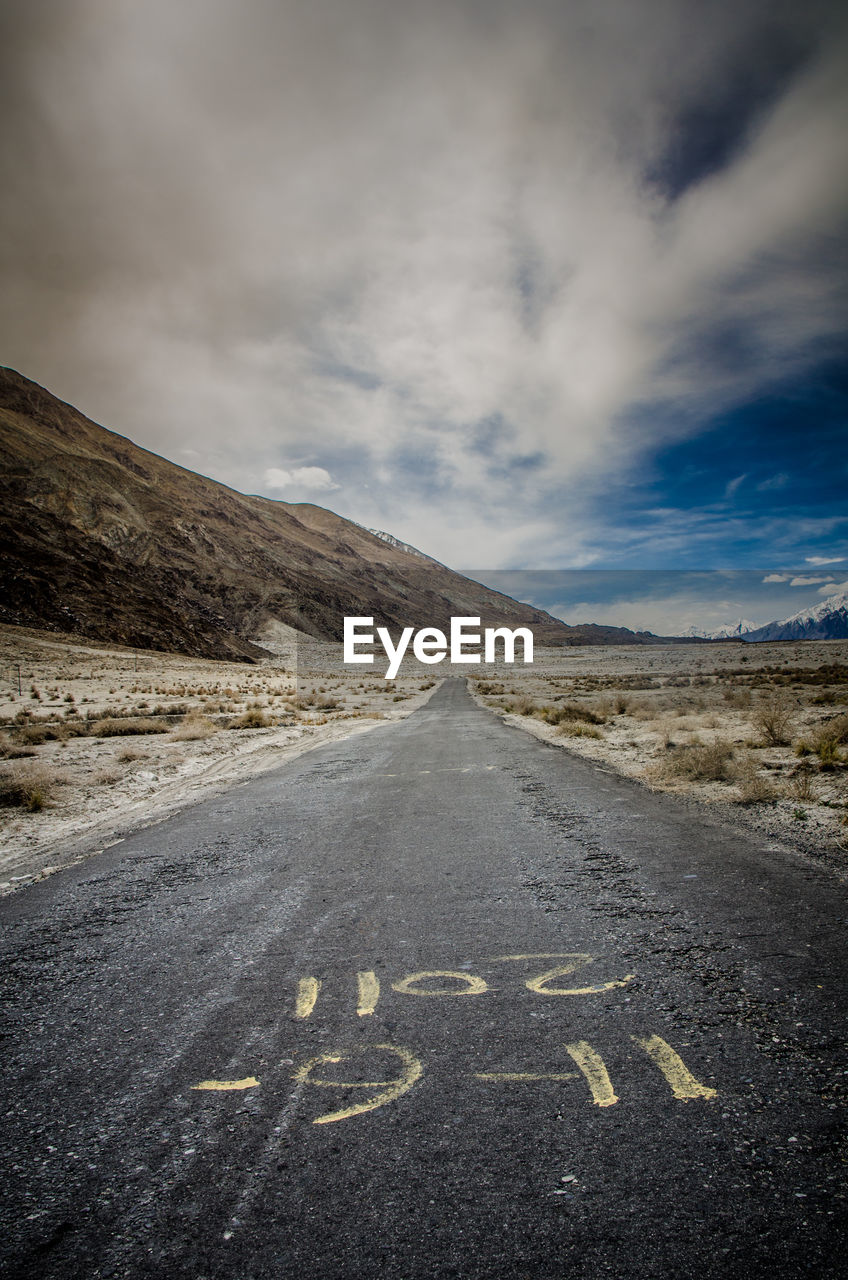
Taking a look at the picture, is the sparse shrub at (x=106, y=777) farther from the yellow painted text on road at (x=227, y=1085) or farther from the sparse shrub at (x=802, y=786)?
the sparse shrub at (x=802, y=786)

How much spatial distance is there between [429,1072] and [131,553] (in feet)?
321

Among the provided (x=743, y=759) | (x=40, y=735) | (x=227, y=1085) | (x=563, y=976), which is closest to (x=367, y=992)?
(x=227, y=1085)

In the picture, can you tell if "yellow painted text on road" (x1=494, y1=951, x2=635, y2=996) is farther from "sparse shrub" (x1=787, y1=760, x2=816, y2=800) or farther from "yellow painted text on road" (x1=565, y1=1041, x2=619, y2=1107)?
"sparse shrub" (x1=787, y1=760, x2=816, y2=800)

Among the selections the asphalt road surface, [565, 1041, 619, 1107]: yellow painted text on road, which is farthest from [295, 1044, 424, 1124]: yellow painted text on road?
[565, 1041, 619, 1107]: yellow painted text on road

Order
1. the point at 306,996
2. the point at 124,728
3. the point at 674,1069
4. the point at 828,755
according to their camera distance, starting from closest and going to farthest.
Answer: the point at 674,1069 < the point at 306,996 < the point at 828,755 < the point at 124,728

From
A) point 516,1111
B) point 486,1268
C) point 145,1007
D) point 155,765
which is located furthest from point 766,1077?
point 155,765

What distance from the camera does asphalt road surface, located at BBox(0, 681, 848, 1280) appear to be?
1.79 m

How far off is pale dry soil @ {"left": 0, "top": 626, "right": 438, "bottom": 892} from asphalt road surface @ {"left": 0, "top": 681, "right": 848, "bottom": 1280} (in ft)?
9.72

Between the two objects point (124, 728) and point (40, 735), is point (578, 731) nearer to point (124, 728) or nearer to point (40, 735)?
point (124, 728)

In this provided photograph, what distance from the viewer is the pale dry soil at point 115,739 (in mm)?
7812

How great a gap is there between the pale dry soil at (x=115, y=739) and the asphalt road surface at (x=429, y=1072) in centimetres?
296

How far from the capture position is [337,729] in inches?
848

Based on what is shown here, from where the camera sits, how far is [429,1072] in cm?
257

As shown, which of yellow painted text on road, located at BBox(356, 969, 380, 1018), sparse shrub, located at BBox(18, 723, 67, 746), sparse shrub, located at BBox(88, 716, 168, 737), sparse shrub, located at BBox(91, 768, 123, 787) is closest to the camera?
yellow painted text on road, located at BBox(356, 969, 380, 1018)
